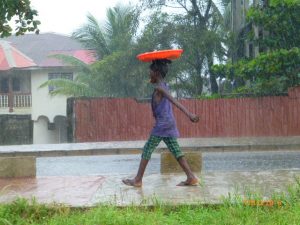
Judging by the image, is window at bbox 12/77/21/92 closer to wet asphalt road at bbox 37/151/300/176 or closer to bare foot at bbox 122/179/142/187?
wet asphalt road at bbox 37/151/300/176

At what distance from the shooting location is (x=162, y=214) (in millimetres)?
5121

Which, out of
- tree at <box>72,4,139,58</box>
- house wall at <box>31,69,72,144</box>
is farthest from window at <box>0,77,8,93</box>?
tree at <box>72,4,139,58</box>

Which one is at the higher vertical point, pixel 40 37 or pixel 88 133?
pixel 40 37

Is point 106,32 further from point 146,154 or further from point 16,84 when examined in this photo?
point 146,154

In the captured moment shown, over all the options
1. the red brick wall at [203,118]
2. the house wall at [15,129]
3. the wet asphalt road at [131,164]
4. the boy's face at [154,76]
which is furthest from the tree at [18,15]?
the house wall at [15,129]

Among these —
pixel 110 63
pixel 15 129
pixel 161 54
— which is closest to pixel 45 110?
pixel 110 63

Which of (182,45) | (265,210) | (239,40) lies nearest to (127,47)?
(182,45)

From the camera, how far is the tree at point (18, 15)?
38.5 feet

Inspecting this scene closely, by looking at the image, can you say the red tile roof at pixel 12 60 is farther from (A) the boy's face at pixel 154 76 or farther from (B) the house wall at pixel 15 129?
(A) the boy's face at pixel 154 76

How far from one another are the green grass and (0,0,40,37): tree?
7202mm

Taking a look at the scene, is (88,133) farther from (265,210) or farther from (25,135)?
(265,210)

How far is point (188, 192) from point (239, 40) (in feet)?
63.3

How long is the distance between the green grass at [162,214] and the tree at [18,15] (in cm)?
720

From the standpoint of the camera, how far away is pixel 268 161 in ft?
38.9
